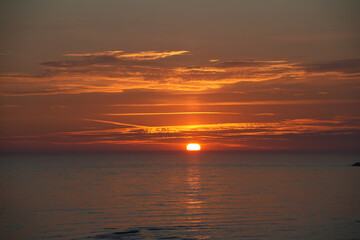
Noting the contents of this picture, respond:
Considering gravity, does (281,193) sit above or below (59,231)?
below

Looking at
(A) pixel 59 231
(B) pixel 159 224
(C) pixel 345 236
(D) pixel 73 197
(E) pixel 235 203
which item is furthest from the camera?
(D) pixel 73 197

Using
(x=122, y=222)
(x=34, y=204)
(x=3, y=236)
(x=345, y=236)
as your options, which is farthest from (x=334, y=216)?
(x=34, y=204)

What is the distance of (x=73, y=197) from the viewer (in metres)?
64.7

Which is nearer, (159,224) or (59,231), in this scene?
(59,231)

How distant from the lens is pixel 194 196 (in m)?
64.9

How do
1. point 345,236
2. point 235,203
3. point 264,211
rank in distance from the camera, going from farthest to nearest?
point 235,203 → point 264,211 → point 345,236

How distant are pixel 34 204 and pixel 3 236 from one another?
63.3 ft

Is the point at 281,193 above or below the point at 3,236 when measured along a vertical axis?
below

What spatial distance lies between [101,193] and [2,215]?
22.4 m

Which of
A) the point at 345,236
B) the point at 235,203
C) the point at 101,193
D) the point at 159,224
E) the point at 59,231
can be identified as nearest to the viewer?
the point at 345,236

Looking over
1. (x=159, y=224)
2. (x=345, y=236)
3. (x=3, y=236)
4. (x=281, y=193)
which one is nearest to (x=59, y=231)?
(x=3, y=236)

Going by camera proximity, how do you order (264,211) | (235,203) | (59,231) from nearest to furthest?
(59,231), (264,211), (235,203)

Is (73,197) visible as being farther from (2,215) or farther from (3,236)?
(3,236)

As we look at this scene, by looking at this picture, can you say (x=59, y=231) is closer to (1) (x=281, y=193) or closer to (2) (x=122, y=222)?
(2) (x=122, y=222)
